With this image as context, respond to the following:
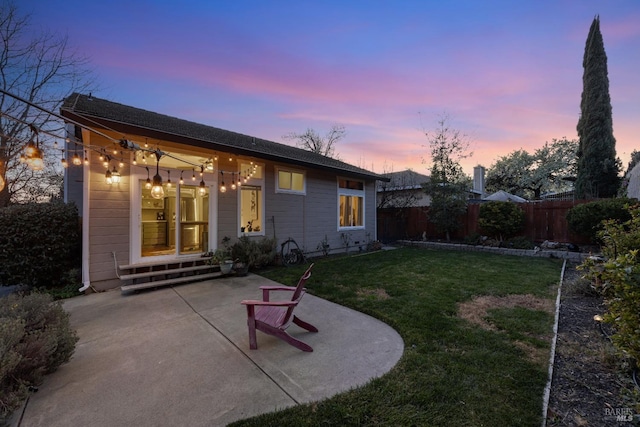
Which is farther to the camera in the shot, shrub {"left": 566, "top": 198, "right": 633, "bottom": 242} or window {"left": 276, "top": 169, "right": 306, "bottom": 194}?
window {"left": 276, "top": 169, "right": 306, "bottom": 194}

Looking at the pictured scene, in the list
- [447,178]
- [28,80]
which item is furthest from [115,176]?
[447,178]

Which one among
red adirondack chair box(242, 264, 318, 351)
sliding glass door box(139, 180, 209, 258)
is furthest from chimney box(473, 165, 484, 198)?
red adirondack chair box(242, 264, 318, 351)

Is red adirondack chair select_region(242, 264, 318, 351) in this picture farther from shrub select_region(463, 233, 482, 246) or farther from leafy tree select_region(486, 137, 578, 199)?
leafy tree select_region(486, 137, 578, 199)

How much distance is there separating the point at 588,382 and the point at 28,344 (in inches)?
195

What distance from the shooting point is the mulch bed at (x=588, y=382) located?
1.89 meters

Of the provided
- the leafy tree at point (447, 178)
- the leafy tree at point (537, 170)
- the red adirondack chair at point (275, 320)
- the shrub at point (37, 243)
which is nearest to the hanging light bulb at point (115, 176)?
the shrub at point (37, 243)

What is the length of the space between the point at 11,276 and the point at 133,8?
21.1ft

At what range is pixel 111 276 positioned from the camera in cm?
526

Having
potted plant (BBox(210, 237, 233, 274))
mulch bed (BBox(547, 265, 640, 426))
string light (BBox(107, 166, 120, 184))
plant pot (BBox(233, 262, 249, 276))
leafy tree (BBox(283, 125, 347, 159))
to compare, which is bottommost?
mulch bed (BBox(547, 265, 640, 426))

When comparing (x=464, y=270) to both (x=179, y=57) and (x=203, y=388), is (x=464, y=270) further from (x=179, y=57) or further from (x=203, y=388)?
(x=179, y=57)

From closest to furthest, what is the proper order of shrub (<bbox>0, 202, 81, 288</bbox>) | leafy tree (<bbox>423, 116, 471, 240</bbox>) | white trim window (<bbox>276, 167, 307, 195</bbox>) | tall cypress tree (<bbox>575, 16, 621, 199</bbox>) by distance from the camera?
shrub (<bbox>0, 202, 81, 288</bbox>) < white trim window (<bbox>276, 167, 307, 195</bbox>) < leafy tree (<bbox>423, 116, 471, 240</bbox>) < tall cypress tree (<bbox>575, 16, 621, 199</bbox>)

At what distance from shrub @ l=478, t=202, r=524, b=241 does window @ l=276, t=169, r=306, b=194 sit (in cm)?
753

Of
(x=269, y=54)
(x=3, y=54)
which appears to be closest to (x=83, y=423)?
(x=269, y=54)

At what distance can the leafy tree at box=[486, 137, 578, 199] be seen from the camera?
2072 centimetres
